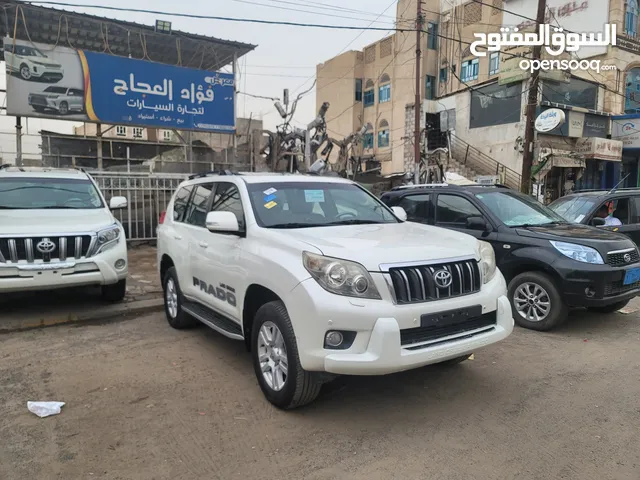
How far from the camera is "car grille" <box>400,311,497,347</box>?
120 inches

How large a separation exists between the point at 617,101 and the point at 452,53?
13.6 metres

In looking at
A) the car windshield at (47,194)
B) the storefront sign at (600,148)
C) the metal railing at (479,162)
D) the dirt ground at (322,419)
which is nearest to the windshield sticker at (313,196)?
the dirt ground at (322,419)

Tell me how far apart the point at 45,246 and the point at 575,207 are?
25.8 ft

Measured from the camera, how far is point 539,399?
3613 millimetres

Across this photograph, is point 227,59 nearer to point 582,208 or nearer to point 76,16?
point 76,16

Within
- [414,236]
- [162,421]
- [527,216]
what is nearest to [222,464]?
[162,421]

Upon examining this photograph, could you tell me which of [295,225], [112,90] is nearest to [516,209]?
[295,225]

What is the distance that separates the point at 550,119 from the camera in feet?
62.4

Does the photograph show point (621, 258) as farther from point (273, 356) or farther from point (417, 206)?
point (273, 356)

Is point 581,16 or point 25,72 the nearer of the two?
point 25,72

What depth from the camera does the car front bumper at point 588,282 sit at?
5.04 m

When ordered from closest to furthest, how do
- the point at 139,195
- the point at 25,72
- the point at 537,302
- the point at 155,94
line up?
the point at 537,302 < the point at 139,195 < the point at 25,72 < the point at 155,94

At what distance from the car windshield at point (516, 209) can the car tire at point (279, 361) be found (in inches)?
147

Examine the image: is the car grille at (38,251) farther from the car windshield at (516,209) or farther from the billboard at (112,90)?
the billboard at (112,90)
